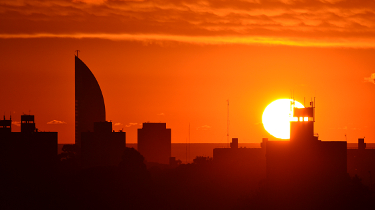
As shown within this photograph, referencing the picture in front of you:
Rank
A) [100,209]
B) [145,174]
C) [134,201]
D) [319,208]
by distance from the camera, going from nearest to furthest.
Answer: [319,208], [100,209], [134,201], [145,174]

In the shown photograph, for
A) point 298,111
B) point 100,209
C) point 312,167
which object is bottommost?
point 100,209

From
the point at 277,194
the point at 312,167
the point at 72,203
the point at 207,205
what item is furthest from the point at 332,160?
the point at 72,203

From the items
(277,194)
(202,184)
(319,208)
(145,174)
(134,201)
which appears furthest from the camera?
(145,174)

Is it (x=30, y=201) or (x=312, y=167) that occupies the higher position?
(x=312, y=167)

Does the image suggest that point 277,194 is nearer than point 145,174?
Yes

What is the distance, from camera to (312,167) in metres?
115

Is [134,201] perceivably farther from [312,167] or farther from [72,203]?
[312,167]

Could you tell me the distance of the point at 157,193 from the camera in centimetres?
13800

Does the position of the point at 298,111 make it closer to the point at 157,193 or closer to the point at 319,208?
the point at 319,208

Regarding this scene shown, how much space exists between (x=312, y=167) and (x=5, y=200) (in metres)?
64.5

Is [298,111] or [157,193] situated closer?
[298,111]

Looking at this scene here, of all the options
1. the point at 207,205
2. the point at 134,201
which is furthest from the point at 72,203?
the point at 207,205

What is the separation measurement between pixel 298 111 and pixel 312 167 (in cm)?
1173

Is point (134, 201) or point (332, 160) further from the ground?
point (332, 160)
